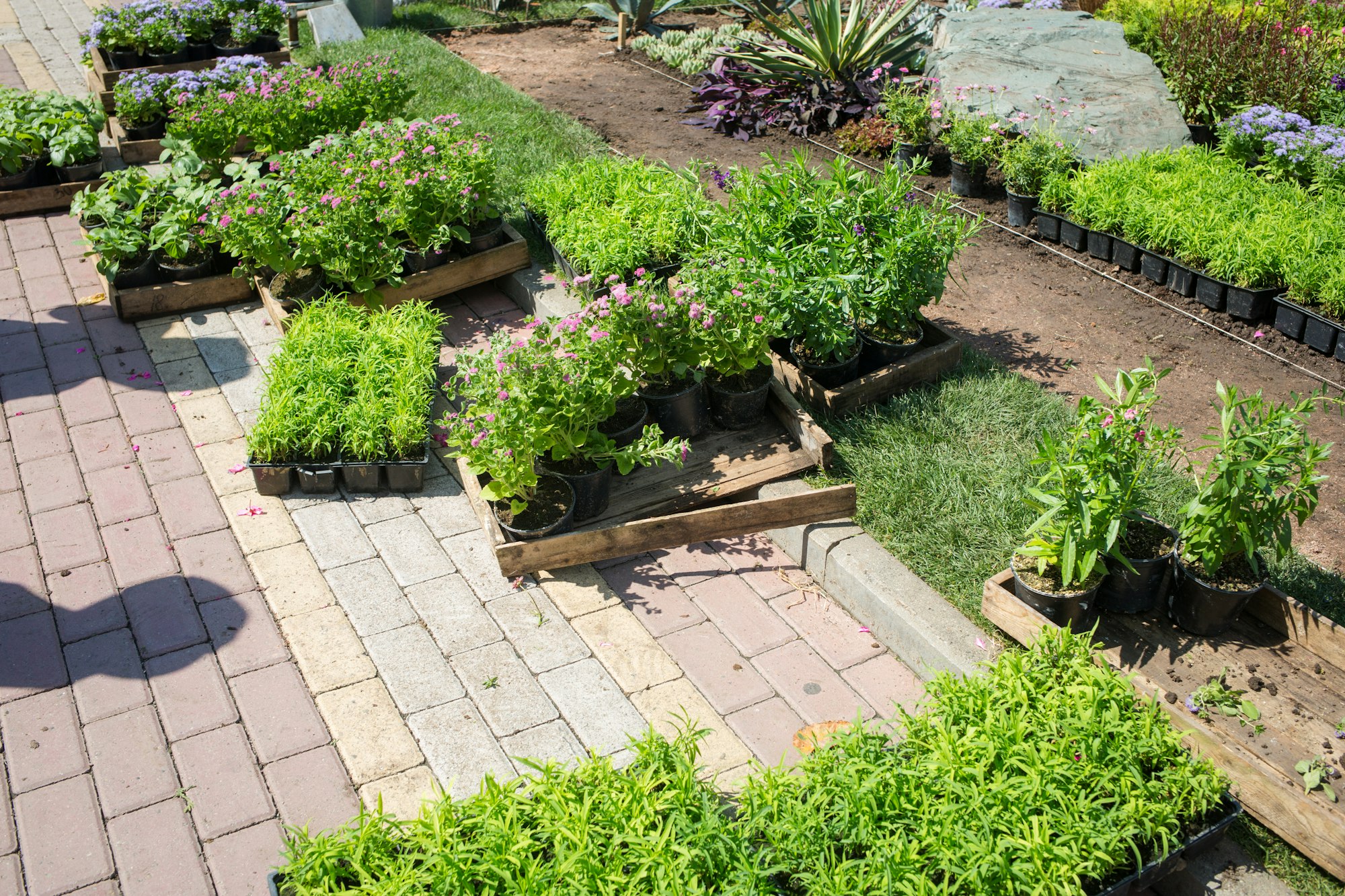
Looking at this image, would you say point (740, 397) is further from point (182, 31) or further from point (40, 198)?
Result: point (182, 31)

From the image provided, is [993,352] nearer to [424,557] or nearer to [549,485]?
[549,485]

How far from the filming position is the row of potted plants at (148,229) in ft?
20.5

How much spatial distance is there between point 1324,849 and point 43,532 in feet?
16.6

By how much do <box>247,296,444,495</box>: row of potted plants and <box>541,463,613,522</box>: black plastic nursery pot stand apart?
0.81 meters

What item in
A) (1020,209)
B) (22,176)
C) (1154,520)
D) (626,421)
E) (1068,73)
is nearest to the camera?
(1154,520)

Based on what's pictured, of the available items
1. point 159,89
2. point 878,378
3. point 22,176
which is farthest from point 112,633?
point 159,89

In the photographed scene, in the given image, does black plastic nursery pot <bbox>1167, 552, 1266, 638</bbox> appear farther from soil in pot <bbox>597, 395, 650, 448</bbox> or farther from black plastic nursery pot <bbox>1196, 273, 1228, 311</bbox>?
black plastic nursery pot <bbox>1196, 273, 1228, 311</bbox>

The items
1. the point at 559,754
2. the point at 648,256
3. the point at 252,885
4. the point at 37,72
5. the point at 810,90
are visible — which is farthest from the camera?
the point at 37,72

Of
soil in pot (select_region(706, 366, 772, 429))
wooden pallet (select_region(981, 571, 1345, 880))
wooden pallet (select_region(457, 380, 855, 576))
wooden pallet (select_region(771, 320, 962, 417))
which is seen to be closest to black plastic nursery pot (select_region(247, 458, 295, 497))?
wooden pallet (select_region(457, 380, 855, 576))

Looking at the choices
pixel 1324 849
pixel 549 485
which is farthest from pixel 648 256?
pixel 1324 849

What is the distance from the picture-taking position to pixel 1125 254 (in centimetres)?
645

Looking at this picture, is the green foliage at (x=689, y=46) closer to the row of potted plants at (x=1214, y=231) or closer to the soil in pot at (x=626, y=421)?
the row of potted plants at (x=1214, y=231)

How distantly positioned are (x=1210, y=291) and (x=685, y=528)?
3.62m

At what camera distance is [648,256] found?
5871mm
